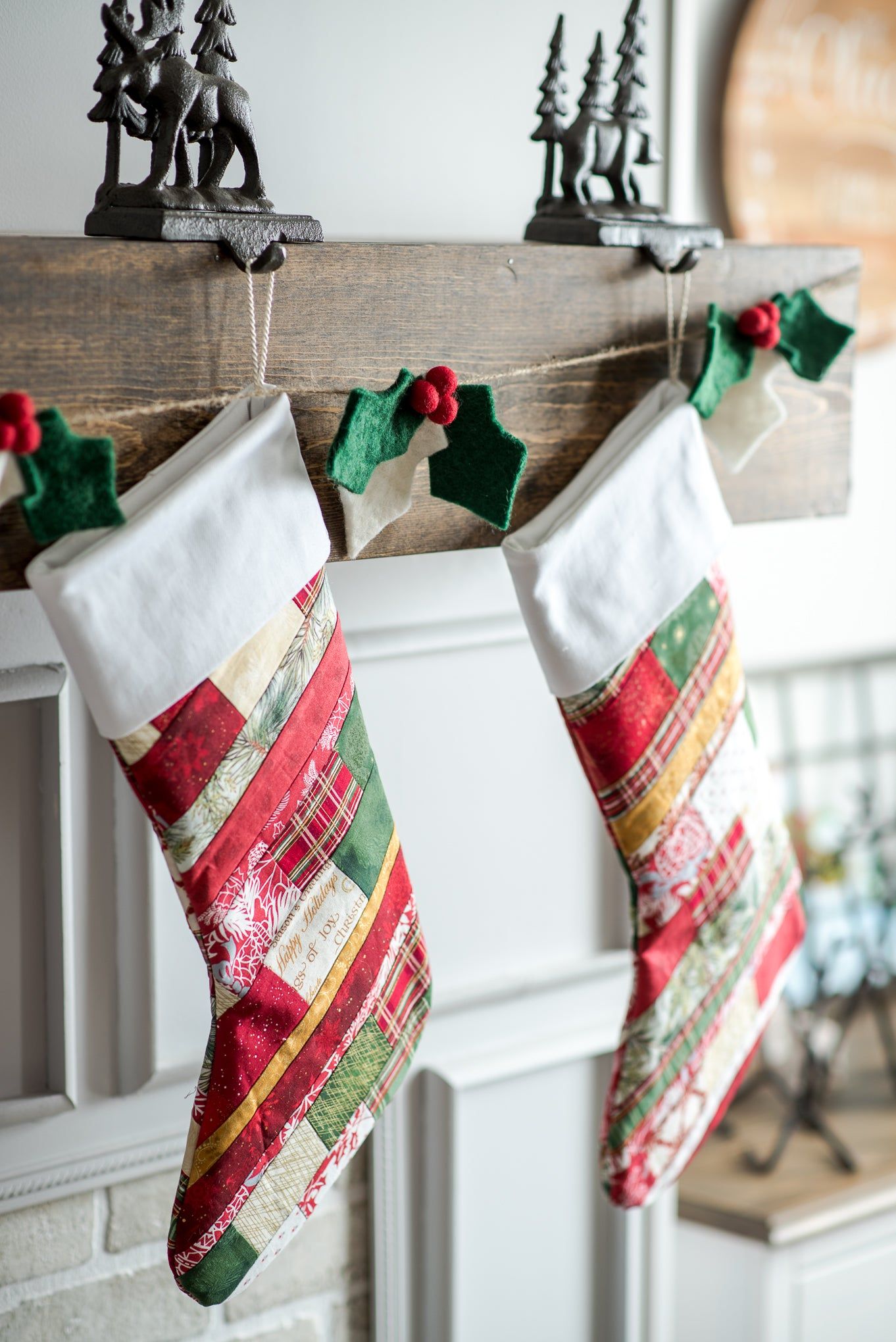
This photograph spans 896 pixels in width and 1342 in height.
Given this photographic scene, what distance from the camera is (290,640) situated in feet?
2.53

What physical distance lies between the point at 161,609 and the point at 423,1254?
0.73m

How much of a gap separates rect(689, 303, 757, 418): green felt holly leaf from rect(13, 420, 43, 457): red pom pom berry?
482 millimetres

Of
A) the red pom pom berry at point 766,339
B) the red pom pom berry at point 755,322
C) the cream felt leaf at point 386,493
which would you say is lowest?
the cream felt leaf at point 386,493

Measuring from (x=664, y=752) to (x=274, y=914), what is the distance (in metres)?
0.33

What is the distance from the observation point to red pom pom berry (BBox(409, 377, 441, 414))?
79cm

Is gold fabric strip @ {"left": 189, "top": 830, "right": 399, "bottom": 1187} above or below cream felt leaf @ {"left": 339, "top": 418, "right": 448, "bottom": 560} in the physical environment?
below

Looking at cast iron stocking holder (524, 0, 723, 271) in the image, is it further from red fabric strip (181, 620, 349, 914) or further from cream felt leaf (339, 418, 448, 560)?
red fabric strip (181, 620, 349, 914)

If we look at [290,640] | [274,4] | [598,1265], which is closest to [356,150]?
[274,4]

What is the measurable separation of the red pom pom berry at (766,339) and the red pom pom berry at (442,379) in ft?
0.93

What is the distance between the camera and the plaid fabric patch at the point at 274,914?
731 millimetres

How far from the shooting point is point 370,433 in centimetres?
77

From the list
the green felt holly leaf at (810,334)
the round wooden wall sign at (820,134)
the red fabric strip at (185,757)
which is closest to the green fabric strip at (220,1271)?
the red fabric strip at (185,757)

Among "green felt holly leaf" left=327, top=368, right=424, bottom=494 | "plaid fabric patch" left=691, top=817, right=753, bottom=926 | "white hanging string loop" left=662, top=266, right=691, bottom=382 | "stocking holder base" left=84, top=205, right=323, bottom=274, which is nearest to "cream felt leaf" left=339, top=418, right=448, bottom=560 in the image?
"green felt holly leaf" left=327, top=368, right=424, bottom=494

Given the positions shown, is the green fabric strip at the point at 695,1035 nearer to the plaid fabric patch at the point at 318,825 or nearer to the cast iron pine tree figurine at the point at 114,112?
the plaid fabric patch at the point at 318,825
